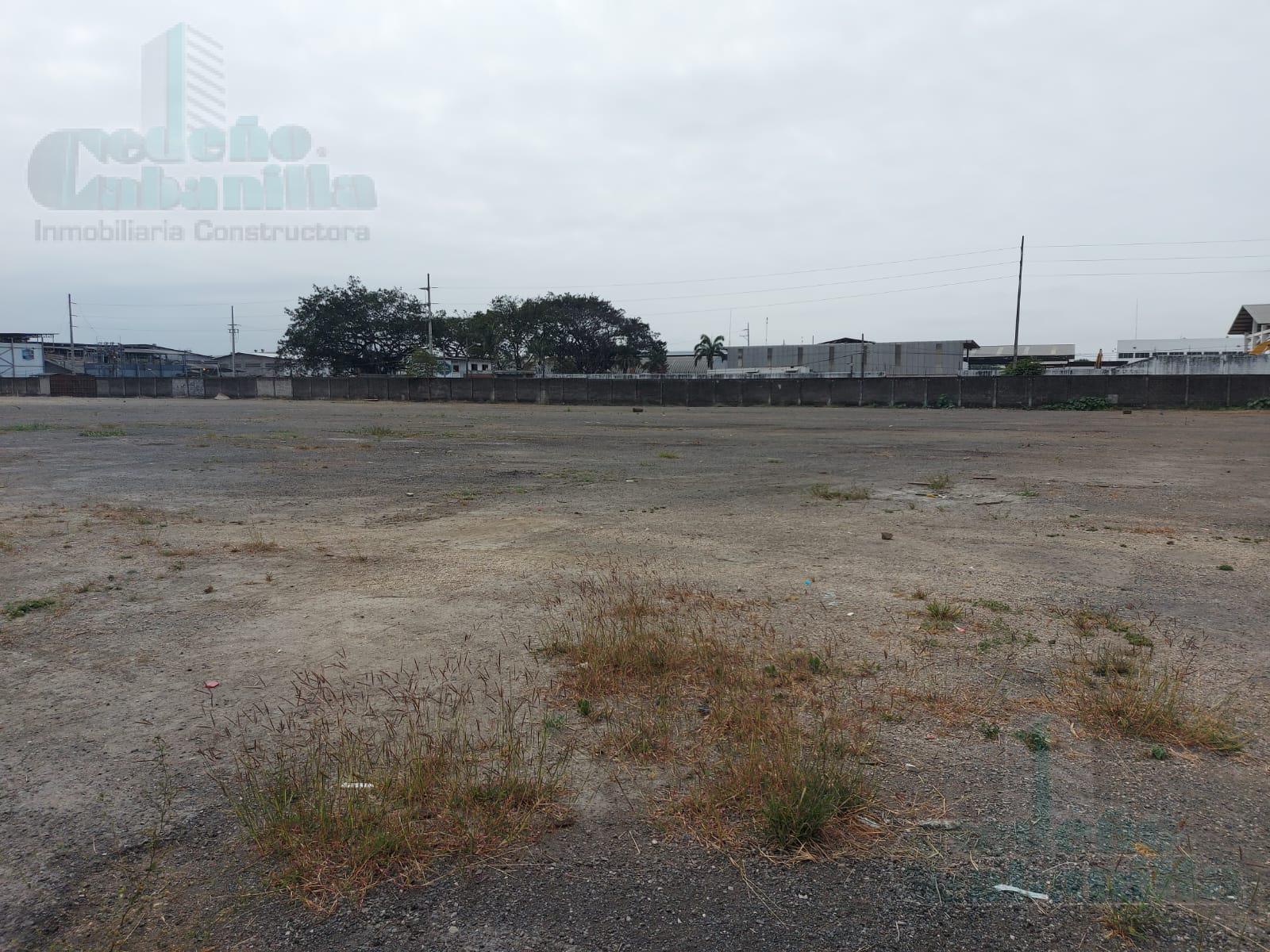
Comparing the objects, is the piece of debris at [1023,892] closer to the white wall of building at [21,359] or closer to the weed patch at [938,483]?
the weed patch at [938,483]

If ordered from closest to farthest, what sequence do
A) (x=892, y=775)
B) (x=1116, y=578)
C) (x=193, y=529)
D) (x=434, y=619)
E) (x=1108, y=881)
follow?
(x=1108, y=881), (x=892, y=775), (x=434, y=619), (x=1116, y=578), (x=193, y=529)

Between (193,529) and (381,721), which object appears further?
(193,529)

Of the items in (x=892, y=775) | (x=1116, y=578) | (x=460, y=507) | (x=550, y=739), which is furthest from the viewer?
(x=460, y=507)

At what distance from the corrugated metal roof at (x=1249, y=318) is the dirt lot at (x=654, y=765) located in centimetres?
6107

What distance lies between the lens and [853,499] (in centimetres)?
1057

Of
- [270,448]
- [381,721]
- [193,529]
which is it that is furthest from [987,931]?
[270,448]

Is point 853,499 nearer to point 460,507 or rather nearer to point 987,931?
point 460,507

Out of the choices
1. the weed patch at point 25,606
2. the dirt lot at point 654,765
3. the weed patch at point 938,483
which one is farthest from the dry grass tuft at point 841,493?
the weed patch at point 25,606

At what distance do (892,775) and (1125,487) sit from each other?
Answer: 34.9ft

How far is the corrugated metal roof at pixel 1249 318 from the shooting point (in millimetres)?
58062

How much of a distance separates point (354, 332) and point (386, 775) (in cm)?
8538

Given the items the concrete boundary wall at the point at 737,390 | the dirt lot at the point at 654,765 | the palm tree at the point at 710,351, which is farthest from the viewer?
the palm tree at the point at 710,351

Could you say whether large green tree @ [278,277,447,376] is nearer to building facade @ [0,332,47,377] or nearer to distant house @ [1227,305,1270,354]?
building facade @ [0,332,47,377]

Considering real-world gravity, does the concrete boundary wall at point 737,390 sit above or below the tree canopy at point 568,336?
below
